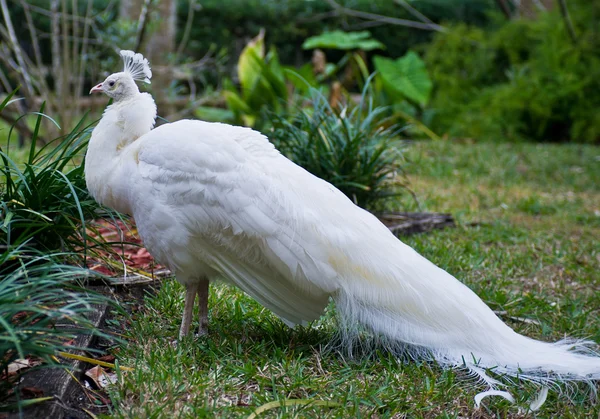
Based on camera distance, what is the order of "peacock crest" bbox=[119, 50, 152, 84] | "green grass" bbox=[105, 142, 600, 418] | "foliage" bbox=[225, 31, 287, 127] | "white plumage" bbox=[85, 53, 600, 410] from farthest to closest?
"foliage" bbox=[225, 31, 287, 127] < "peacock crest" bbox=[119, 50, 152, 84] < "white plumage" bbox=[85, 53, 600, 410] < "green grass" bbox=[105, 142, 600, 418]

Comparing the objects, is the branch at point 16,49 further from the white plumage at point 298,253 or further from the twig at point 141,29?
the white plumage at point 298,253

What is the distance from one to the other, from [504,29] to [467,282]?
8.79m

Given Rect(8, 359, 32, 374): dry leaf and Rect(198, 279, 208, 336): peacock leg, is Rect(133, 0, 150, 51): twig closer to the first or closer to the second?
Rect(198, 279, 208, 336): peacock leg

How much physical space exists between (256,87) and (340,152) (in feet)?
12.2

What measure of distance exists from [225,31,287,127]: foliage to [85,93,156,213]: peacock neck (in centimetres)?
529

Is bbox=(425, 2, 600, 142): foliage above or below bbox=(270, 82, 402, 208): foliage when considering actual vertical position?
below

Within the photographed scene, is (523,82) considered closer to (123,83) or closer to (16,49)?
(16,49)

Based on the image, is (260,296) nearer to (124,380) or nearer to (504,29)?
(124,380)

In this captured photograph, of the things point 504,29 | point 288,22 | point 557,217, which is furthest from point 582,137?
point 288,22

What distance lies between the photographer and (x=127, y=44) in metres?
7.24

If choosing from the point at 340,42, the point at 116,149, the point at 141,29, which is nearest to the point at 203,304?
the point at 116,149

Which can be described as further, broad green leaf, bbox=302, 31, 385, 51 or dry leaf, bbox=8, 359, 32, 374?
broad green leaf, bbox=302, 31, 385, 51

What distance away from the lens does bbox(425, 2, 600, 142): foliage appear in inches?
404

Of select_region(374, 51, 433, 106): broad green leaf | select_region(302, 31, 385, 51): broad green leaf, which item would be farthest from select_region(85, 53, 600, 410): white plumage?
select_region(302, 31, 385, 51): broad green leaf
